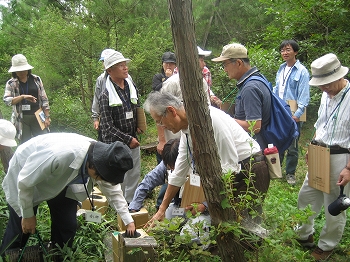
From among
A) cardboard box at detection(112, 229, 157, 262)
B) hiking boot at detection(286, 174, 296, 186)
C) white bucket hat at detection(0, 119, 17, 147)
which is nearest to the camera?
cardboard box at detection(112, 229, 157, 262)

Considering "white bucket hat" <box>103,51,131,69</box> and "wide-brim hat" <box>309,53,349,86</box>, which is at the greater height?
"white bucket hat" <box>103,51,131,69</box>

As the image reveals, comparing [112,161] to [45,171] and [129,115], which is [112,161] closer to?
[45,171]

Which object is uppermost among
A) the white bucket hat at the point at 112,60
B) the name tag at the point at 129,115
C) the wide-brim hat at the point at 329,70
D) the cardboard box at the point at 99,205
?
the white bucket hat at the point at 112,60

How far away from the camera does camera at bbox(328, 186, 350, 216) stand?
2.94 metres

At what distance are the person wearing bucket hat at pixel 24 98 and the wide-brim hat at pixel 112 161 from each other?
347 cm

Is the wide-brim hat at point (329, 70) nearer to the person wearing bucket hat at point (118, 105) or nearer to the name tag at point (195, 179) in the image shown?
the name tag at point (195, 179)

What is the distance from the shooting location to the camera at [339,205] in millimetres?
2938

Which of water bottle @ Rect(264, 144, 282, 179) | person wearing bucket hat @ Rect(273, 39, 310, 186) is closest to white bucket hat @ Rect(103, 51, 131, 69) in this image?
water bottle @ Rect(264, 144, 282, 179)

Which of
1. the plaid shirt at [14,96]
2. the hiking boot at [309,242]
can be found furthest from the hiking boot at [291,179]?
the plaid shirt at [14,96]

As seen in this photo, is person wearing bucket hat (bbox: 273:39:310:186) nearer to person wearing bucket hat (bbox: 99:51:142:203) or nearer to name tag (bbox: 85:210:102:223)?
person wearing bucket hat (bbox: 99:51:142:203)

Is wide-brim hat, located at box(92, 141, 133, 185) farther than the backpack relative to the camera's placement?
No

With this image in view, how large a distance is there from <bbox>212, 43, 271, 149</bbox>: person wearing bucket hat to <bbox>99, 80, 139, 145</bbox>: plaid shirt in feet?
4.42

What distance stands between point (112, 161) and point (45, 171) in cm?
45

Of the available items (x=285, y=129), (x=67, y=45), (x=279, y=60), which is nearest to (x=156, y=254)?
(x=285, y=129)
